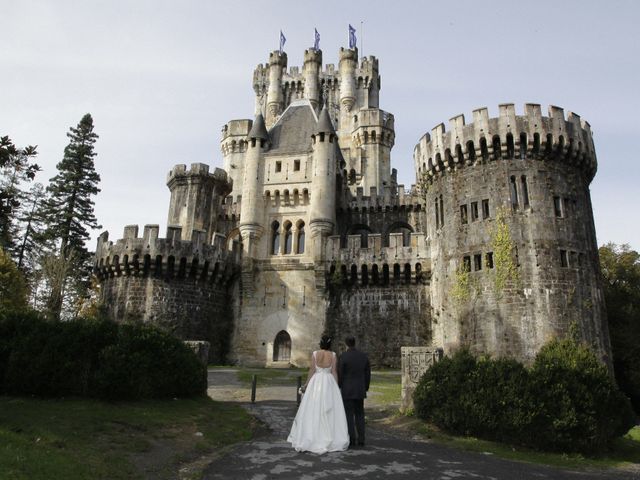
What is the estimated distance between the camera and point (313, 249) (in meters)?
35.9

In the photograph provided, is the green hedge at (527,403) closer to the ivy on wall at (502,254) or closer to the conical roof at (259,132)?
the ivy on wall at (502,254)

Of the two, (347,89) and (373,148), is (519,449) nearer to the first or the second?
(373,148)

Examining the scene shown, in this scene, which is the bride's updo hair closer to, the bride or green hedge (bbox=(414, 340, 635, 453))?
the bride

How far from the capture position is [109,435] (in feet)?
37.0

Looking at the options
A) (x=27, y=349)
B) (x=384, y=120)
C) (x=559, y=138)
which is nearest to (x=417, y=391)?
(x=27, y=349)

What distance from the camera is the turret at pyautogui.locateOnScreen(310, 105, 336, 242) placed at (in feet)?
119

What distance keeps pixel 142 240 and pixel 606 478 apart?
2966cm

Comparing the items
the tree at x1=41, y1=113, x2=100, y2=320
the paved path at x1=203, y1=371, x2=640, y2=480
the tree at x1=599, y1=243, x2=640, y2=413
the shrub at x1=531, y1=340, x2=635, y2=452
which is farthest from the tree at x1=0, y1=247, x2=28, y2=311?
the tree at x1=599, y1=243, x2=640, y2=413

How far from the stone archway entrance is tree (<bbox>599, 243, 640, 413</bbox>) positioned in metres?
21.0

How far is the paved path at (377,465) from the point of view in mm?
9070

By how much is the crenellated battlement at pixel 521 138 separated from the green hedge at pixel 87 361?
66.1ft

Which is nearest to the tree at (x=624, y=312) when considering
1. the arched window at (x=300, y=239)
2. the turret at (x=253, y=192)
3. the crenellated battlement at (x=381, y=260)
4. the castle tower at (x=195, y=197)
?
the crenellated battlement at (x=381, y=260)

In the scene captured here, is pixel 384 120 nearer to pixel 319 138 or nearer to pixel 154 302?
pixel 319 138

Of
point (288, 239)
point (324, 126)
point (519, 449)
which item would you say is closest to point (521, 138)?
point (324, 126)
